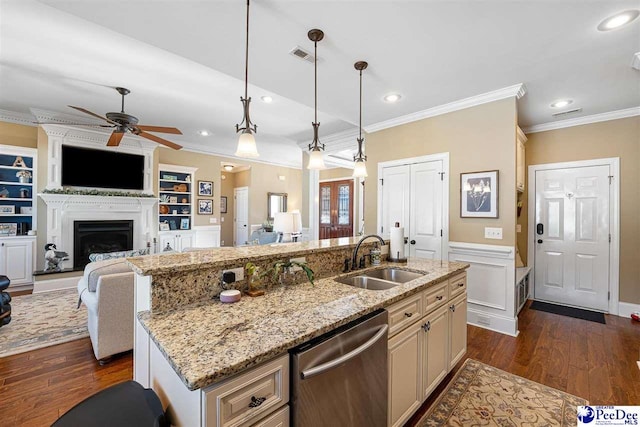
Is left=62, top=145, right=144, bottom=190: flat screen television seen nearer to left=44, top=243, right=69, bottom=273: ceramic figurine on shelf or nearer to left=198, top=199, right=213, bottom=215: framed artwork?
left=44, top=243, right=69, bottom=273: ceramic figurine on shelf

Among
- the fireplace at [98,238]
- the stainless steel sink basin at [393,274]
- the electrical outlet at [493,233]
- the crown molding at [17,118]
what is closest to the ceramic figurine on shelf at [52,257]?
the fireplace at [98,238]

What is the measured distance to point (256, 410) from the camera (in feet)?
3.11

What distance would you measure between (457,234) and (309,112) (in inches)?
109

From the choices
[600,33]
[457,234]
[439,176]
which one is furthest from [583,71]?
[457,234]

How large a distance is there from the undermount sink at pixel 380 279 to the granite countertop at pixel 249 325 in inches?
11.3

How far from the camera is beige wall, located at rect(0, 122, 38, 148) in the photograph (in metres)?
4.58

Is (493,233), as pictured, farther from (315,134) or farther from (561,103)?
(315,134)

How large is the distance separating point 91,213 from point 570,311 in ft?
26.3

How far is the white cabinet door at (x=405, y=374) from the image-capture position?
1.58 m

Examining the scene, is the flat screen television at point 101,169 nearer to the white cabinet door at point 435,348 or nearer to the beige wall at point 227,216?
the beige wall at point 227,216

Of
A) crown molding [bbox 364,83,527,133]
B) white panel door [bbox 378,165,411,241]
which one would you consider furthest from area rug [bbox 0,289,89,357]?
crown molding [bbox 364,83,527,133]

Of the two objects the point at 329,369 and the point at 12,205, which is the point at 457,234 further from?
the point at 12,205

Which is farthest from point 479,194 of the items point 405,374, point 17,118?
point 17,118

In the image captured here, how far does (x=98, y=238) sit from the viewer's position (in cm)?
526
